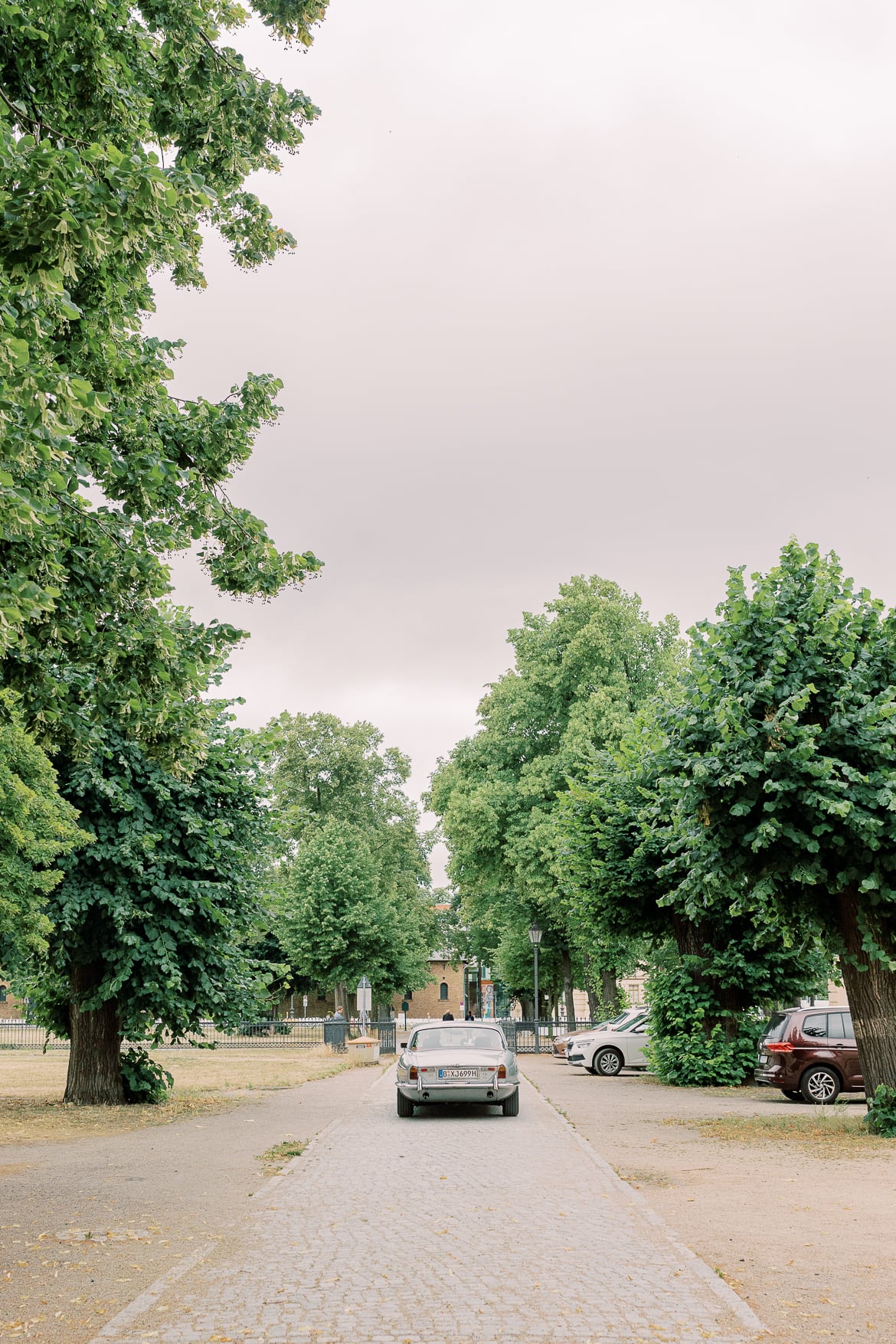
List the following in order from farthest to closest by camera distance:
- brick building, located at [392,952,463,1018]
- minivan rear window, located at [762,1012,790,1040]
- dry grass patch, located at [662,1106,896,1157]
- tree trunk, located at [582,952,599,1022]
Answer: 1. brick building, located at [392,952,463,1018]
2. tree trunk, located at [582,952,599,1022]
3. minivan rear window, located at [762,1012,790,1040]
4. dry grass patch, located at [662,1106,896,1157]

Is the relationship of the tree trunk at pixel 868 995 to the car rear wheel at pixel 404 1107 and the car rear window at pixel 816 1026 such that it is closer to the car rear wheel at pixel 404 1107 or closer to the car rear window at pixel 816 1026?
the car rear window at pixel 816 1026

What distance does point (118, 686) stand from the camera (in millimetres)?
10344

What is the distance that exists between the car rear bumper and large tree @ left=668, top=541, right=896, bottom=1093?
4291 mm

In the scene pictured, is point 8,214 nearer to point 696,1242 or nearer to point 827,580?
point 696,1242

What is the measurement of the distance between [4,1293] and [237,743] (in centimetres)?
1339

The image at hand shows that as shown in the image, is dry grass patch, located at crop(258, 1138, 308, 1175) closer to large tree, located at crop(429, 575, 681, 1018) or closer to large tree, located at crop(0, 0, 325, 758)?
large tree, located at crop(0, 0, 325, 758)

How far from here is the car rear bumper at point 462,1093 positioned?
1748 cm

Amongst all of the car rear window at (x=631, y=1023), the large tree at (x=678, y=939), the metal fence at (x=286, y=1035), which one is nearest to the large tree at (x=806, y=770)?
the large tree at (x=678, y=939)

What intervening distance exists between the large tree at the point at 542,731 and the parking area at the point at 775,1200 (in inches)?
778

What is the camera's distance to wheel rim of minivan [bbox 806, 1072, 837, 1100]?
19.7 m

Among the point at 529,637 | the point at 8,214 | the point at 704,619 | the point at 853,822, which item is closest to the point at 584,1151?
the point at 853,822

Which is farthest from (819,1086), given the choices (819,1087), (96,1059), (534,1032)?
(534,1032)

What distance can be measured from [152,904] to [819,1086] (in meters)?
11.0

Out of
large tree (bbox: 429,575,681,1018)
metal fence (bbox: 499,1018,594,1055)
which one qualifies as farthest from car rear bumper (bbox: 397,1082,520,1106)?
metal fence (bbox: 499,1018,594,1055)
